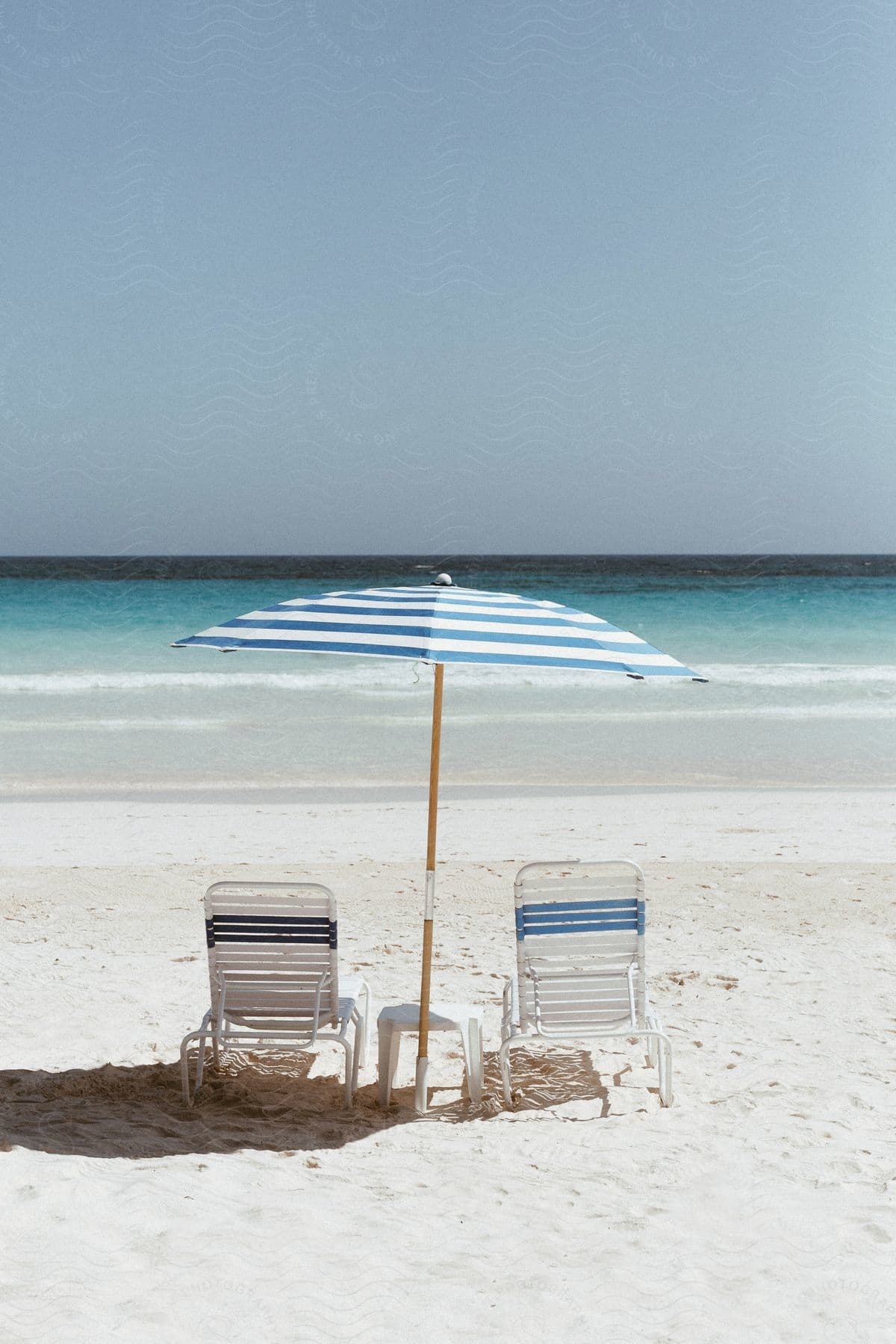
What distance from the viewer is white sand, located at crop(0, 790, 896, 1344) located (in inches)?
120

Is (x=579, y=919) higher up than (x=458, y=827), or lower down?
higher up

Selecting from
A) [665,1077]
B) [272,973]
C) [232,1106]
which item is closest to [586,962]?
[665,1077]

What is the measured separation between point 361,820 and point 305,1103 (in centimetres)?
552

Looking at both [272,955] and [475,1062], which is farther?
[475,1062]

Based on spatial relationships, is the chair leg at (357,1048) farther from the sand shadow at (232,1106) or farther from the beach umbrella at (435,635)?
the beach umbrella at (435,635)

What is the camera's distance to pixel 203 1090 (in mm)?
4668

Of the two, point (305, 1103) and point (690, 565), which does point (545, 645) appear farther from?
point (690, 565)

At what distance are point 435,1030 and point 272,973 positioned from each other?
0.66 metres

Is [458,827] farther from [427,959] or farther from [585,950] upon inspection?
[427,959]

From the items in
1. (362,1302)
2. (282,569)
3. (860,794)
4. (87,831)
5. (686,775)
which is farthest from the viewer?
(282,569)

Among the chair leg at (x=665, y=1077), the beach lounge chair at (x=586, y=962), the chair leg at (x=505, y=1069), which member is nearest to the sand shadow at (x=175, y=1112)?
the chair leg at (x=505, y=1069)

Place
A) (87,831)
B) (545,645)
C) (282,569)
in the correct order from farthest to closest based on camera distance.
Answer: (282,569) → (87,831) → (545,645)

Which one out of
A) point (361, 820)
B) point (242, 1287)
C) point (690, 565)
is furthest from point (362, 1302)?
point (690, 565)

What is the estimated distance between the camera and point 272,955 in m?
4.45
